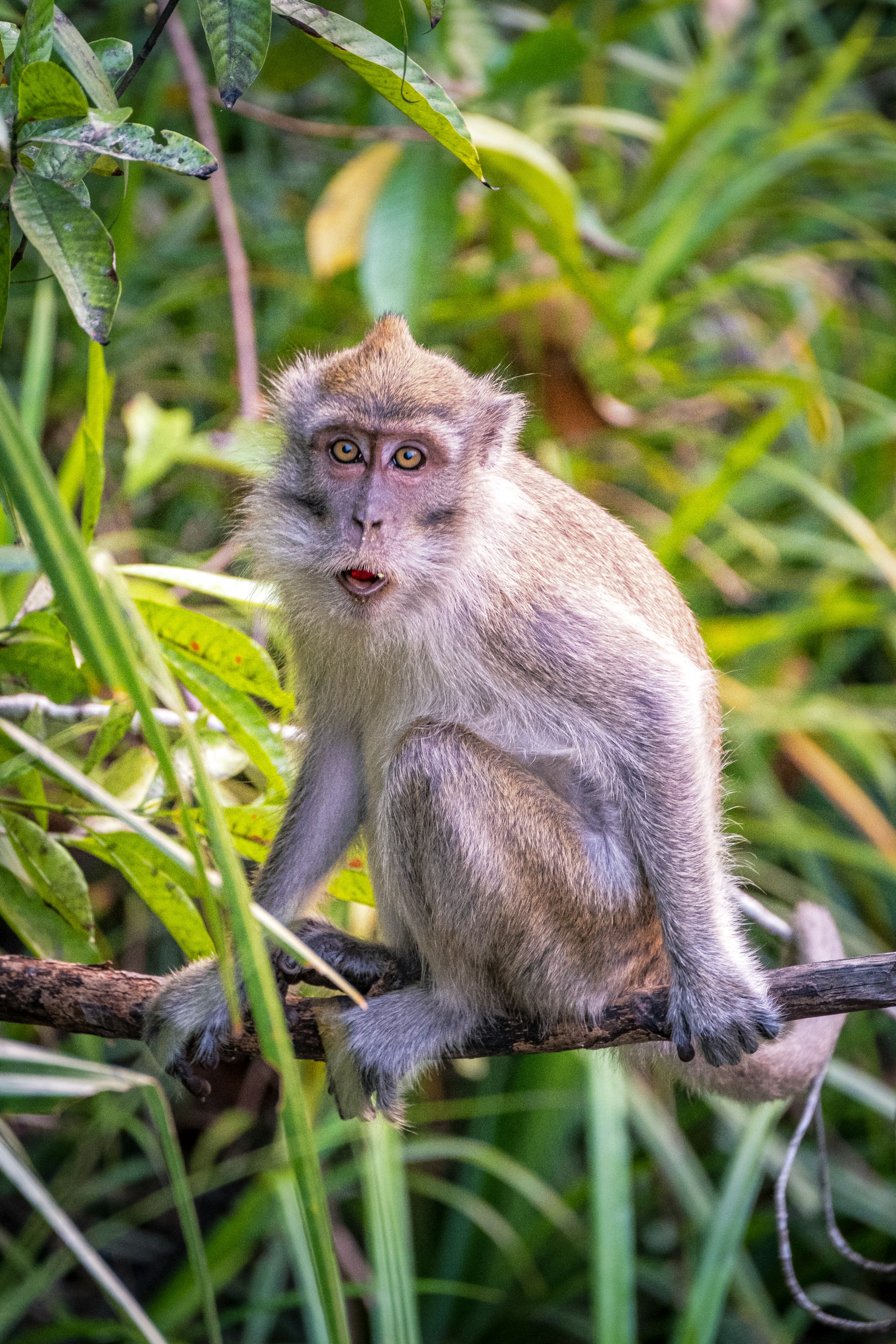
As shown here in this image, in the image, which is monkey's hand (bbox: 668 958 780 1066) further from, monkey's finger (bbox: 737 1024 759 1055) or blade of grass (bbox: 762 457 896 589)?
blade of grass (bbox: 762 457 896 589)

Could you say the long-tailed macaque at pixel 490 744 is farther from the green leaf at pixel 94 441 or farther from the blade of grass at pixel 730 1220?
the blade of grass at pixel 730 1220

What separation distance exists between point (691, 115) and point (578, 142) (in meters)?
1.22

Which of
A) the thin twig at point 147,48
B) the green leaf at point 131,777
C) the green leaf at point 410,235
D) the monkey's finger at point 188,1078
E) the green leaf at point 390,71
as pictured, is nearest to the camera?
the green leaf at point 390,71

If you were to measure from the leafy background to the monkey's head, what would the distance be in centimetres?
22

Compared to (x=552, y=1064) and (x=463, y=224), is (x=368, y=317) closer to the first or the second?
(x=463, y=224)

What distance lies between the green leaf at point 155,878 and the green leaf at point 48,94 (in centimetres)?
139

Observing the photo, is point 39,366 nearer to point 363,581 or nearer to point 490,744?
point 363,581

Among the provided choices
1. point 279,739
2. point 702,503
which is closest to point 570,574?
point 279,739

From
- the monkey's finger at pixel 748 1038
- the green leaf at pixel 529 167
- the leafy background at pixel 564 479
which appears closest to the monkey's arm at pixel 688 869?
the monkey's finger at pixel 748 1038

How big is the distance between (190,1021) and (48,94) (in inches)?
79.8

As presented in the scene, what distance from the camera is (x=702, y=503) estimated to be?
4859 mm

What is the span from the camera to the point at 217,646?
2725 millimetres

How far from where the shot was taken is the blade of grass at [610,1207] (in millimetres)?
3729

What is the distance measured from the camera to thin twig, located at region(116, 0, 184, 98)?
2012 mm
